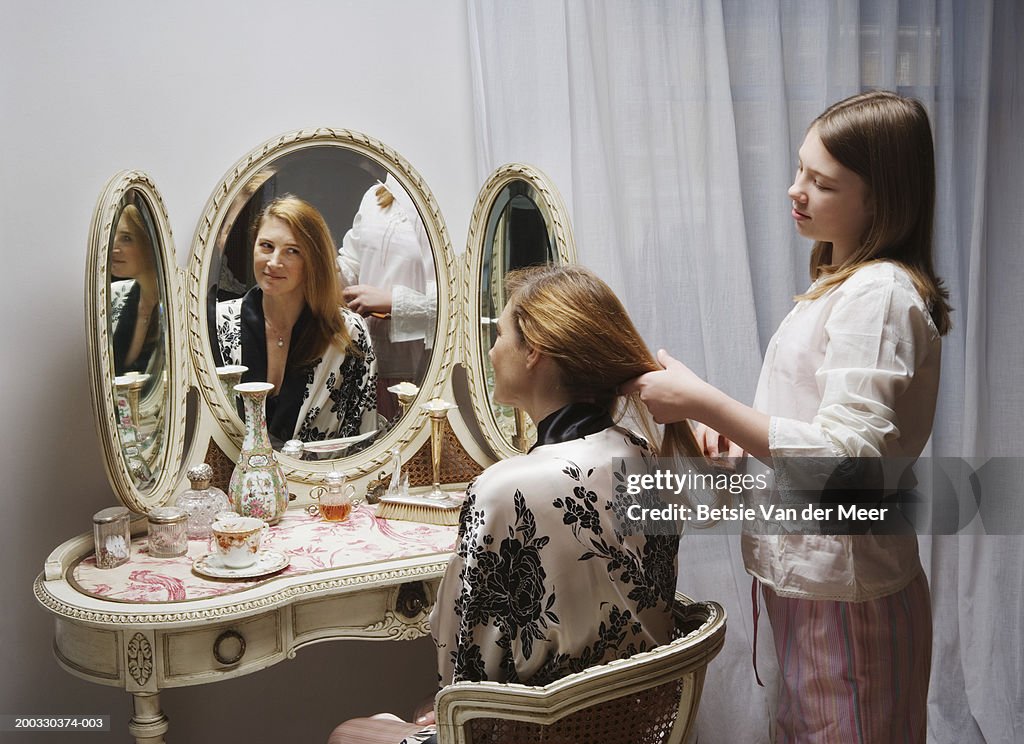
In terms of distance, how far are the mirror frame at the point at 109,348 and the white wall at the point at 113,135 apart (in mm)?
164

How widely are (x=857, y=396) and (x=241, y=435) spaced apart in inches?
52.8

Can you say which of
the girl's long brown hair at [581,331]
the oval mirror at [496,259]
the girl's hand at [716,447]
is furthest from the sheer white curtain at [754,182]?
the girl's long brown hair at [581,331]

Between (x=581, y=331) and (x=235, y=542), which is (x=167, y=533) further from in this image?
(x=581, y=331)

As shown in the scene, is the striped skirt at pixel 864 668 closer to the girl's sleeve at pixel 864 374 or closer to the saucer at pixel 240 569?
the girl's sleeve at pixel 864 374

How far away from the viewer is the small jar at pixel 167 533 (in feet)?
6.10

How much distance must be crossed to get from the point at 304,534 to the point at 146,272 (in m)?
0.63

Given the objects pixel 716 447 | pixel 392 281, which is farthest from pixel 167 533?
pixel 716 447

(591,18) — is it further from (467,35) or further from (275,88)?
(275,88)

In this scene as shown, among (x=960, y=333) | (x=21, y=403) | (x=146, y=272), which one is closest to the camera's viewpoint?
(x=146, y=272)

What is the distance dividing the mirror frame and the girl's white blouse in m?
1.18

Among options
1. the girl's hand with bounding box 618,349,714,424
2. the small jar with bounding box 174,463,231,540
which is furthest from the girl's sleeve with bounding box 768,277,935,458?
the small jar with bounding box 174,463,231,540

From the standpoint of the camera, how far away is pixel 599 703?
1193mm

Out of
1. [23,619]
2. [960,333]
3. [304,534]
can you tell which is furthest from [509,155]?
[23,619]

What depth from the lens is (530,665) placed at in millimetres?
1295
